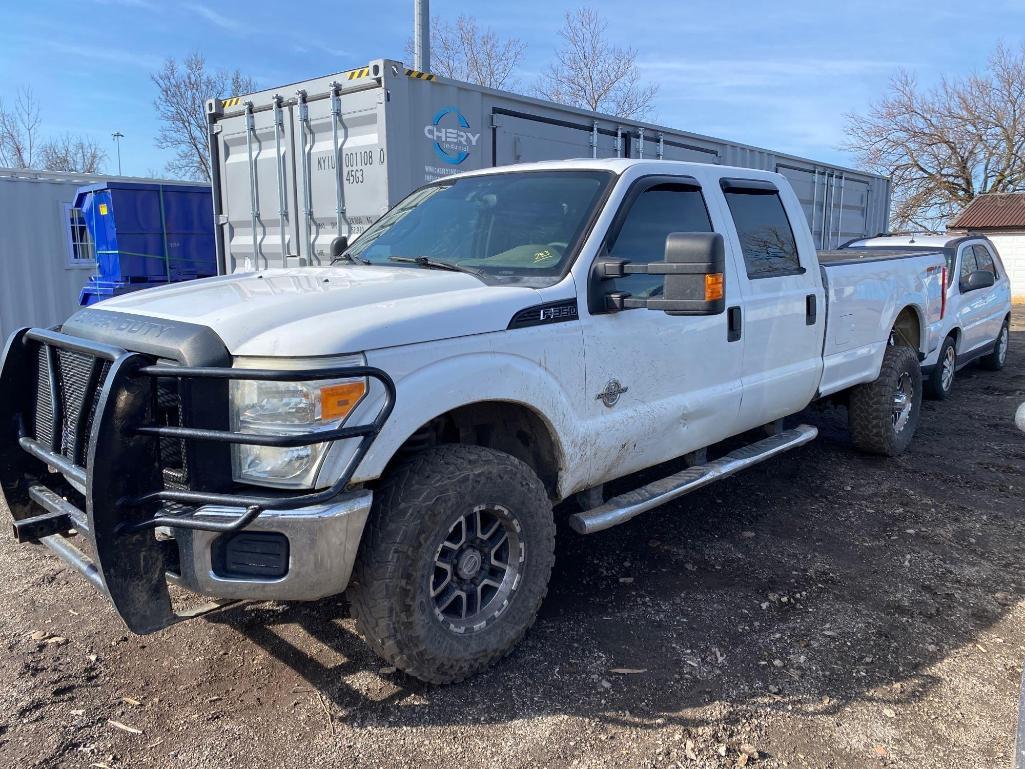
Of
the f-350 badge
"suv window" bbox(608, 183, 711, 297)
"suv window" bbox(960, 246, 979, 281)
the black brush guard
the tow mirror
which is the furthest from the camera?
"suv window" bbox(960, 246, 979, 281)

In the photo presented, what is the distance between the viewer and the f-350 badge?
347cm

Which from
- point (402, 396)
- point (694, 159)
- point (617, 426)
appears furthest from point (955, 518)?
point (694, 159)

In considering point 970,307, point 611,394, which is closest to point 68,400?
point 611,394

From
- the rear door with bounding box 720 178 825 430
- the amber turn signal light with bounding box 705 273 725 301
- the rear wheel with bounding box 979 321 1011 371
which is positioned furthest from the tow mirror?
the rear wheel with bounding box 979 321 1011 371

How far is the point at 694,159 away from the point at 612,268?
7571 millimetres

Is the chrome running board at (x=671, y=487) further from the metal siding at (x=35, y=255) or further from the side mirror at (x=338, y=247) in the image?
the metal siding at (x=35, y=255)

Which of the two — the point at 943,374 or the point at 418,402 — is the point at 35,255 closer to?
the point at 418,402

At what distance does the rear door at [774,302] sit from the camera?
4363mm

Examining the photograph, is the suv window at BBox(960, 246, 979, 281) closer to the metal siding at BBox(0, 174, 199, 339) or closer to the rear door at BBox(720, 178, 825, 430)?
the rear door at BBox(720, 178, 825, 430)

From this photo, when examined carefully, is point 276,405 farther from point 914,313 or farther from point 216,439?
point 914,313

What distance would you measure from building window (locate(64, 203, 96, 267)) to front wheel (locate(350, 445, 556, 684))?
36.9 ft

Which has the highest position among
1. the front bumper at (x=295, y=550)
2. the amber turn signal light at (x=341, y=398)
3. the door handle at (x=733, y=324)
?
the door handle at (x=733, y=324)

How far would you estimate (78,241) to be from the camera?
12.4 m

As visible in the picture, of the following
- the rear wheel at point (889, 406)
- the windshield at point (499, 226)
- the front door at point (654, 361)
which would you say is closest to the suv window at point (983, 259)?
the rear wheel at point (889, 406)
